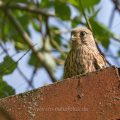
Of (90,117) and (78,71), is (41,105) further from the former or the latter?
(78,71)

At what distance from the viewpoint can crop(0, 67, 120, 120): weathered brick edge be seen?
9.80ft

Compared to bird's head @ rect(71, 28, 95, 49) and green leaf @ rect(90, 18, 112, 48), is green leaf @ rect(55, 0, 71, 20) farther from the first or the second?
green leaf @ rect(90, 18, 112, 48)

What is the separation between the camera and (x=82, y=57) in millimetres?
4609

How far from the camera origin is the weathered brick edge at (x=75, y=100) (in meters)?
2.99

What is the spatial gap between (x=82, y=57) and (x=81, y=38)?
588 millimetres

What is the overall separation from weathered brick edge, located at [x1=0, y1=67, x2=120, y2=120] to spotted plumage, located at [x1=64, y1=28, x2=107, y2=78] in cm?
121

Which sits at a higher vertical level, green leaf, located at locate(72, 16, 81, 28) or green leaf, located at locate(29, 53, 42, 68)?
green leaf, located at locate(72, 16, 81, 28)

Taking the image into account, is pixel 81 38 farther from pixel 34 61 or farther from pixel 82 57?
pixel 34 61

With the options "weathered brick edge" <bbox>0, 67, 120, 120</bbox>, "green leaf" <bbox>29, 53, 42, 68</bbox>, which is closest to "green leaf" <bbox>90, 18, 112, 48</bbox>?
"green leaf" <bbox>29, 53, 42, 68</bbox>

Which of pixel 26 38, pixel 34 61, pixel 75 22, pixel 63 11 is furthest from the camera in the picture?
pixel 34 61

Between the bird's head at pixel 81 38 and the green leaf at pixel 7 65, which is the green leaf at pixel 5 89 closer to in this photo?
the green leaf at pixel 7 65

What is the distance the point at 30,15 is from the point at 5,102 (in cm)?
435

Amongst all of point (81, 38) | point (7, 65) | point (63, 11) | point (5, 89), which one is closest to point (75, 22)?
point (81, 38)

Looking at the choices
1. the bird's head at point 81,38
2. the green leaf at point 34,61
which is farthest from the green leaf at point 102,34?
the green leaf at point 34,61
